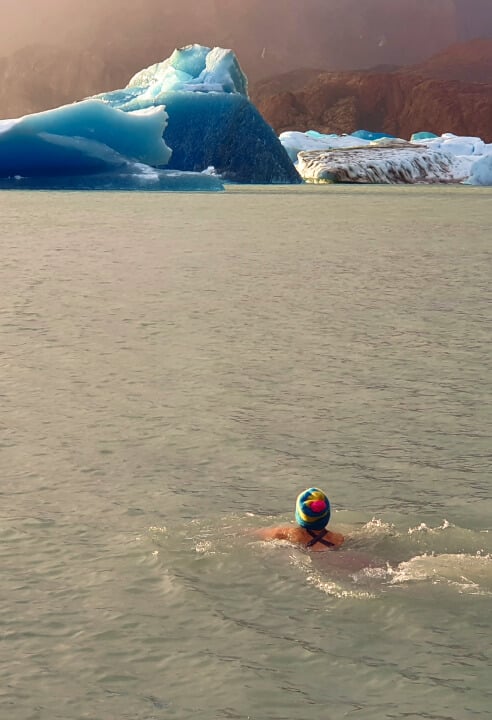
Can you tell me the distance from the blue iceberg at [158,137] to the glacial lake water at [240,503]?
31.6 m

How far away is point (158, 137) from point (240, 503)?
44.8m

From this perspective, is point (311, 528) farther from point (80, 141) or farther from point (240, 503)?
point (80, 141)

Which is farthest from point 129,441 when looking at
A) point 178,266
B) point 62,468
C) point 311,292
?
point 178,266

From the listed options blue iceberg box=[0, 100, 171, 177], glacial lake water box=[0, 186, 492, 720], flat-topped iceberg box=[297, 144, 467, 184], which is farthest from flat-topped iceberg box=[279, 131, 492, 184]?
glacial lake water box=[0, 186, 492, 720]

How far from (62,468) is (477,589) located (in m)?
3.27

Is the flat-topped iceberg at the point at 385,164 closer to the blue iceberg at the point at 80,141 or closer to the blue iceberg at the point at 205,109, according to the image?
the blue iceberg at the point at 205,109

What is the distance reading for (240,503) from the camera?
7438 millimetres

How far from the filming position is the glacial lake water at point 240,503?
5051 millimetres

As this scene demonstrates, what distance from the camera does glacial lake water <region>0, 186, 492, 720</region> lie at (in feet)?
16.6

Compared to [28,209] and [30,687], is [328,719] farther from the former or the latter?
[28,209]

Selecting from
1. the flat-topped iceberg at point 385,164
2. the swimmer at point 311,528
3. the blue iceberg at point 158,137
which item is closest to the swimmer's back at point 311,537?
the swimmer at point 311,528

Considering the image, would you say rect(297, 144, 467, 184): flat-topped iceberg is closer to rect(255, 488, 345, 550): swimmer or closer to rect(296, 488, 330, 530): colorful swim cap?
rect(255, 488, 345, 550): swimmer

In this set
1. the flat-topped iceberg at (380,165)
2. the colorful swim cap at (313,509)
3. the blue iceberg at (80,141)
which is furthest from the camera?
the flat-topped iceberg at (380,165)

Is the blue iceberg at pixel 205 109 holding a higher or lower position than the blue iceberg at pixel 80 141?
higher
